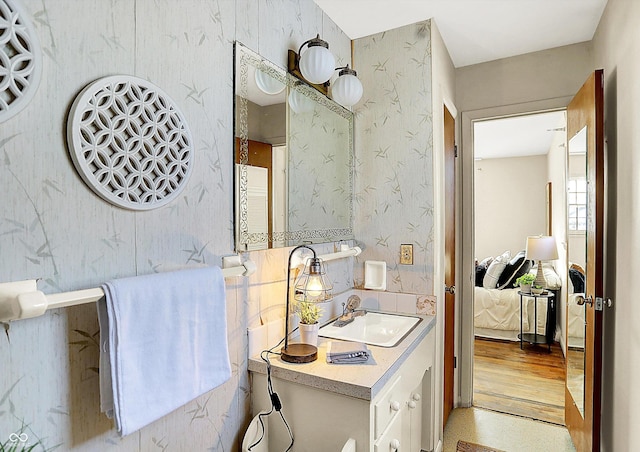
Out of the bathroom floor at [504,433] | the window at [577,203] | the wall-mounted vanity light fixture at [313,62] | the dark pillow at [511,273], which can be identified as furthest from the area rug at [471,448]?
the dark pillow at [511,273]

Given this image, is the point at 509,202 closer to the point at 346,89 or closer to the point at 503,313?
the point at 503,313

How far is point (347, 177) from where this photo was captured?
7.52 feet

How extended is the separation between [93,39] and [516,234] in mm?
6909

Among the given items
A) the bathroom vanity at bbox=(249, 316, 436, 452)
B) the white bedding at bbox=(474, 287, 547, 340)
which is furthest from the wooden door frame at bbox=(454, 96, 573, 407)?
the white bedding at bbox=(474, 287, 547, 340)

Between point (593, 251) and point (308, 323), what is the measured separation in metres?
1.44

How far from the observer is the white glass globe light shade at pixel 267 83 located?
1559 millimetres

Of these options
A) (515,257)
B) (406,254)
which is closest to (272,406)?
(406,254)

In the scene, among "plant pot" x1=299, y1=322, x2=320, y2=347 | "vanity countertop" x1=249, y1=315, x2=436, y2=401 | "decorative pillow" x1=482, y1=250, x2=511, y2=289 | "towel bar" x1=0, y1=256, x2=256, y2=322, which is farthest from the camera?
"decorative pillow" x1=482, y1=250, x2=511, y2=289

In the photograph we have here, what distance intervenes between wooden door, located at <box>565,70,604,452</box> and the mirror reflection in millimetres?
73

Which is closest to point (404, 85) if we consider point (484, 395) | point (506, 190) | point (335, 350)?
point (335, 350)

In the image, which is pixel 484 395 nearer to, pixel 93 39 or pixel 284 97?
pixel 284 97

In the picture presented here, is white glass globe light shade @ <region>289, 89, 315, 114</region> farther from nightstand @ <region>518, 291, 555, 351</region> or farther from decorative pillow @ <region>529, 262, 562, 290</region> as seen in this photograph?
decorative pillow @ <region>529, 262, 562, 290</region>

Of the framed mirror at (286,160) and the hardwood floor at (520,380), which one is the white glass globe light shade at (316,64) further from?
the hardwood floor at (520,380)

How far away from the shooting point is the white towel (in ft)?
3.02
